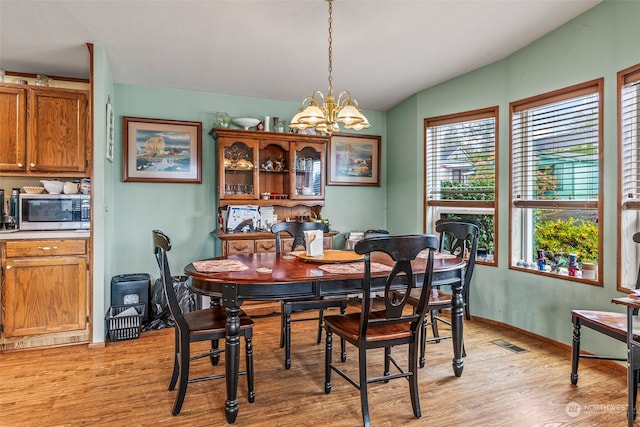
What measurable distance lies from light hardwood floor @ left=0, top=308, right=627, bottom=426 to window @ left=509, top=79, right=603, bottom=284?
802 mm

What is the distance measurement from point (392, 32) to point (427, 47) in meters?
0.46

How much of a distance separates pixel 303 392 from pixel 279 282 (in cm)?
86

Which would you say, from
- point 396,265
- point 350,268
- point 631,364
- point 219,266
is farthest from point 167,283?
point 631,364

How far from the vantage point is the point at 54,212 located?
11.1ft

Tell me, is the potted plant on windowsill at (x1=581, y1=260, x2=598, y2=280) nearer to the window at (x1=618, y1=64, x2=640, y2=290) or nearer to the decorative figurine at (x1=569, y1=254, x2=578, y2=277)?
the decorative figurine at (x1=569, y1=254, x2=578, y2=277)

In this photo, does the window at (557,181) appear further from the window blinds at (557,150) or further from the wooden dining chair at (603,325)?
the wooden dining chair at (603,325)

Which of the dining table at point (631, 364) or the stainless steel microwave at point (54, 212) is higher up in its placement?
the stainless steel microwave at point (54, 212)

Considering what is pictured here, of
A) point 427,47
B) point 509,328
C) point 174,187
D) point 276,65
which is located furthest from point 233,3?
point 509,328

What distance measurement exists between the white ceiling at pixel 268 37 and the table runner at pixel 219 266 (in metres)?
1.77

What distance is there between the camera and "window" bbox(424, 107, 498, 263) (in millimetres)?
4055

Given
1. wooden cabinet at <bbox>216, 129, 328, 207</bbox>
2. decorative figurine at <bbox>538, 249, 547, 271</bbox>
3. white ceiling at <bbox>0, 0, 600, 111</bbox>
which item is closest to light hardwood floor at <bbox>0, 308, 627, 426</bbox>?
decorative figurine at <bbox>538, 249, 547, 271</bbox>

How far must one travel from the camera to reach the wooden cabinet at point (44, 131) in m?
3.36

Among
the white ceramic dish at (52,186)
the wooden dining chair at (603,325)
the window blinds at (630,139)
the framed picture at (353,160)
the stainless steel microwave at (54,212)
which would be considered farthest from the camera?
the framed picture at (353,160)

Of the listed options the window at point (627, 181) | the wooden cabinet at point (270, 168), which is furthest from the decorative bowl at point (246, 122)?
the window at point (627, 181)
